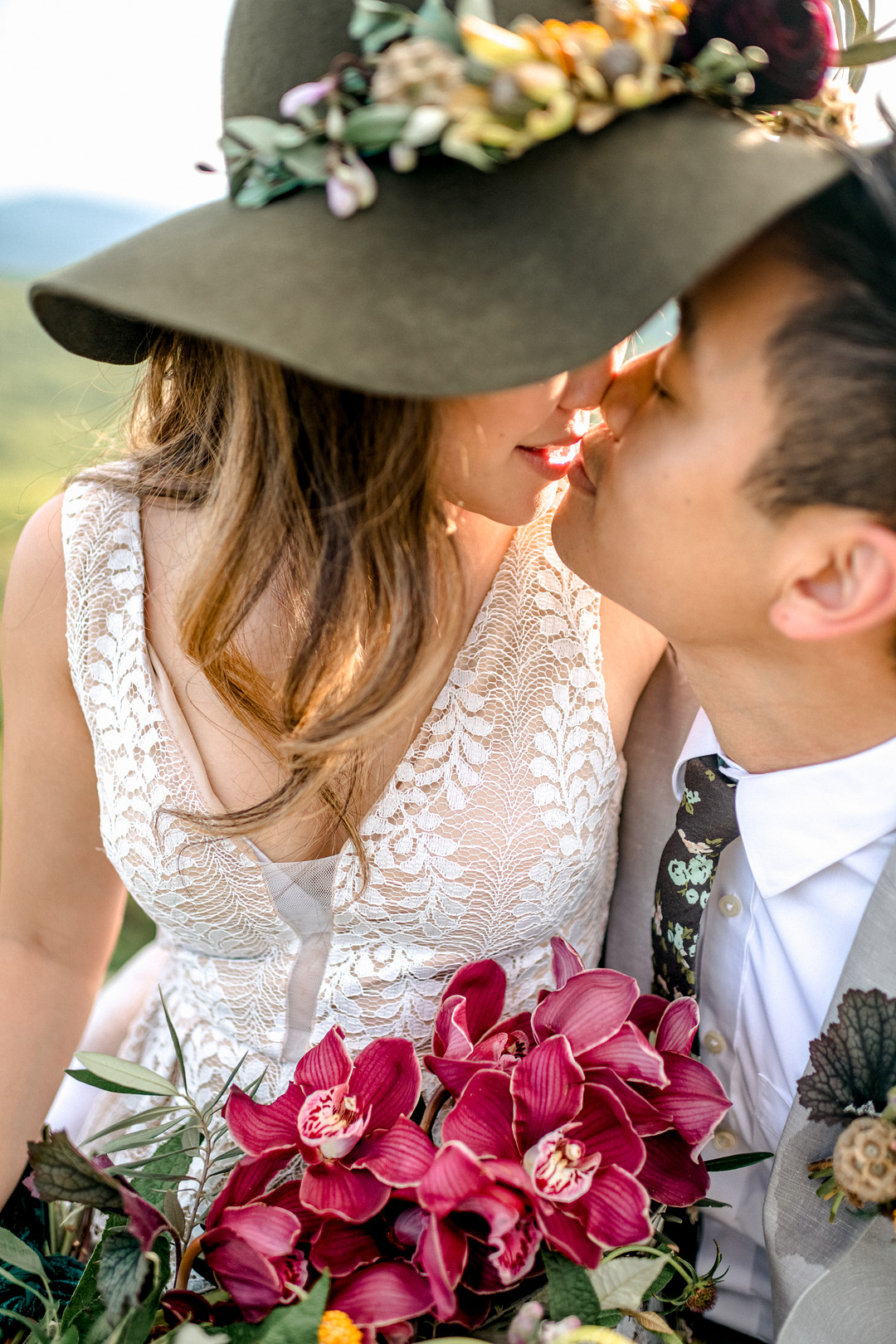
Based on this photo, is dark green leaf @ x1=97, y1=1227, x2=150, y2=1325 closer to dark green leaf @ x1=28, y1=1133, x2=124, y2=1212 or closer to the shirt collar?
dark green leaf @ x1=28, y1=1133, x2=124, y2=1212

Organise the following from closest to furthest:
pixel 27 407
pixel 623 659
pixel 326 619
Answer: pixel 326 619 < pixel 623 659 < pixel 27 407

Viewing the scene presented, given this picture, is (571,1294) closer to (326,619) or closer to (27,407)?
(326,619)

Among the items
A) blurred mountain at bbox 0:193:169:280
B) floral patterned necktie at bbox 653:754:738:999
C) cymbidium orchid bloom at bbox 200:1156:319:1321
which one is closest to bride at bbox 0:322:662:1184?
floral patterned necktie at bbox 653:754:738:999

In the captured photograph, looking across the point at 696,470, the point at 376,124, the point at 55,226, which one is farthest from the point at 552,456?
the point at 55,226

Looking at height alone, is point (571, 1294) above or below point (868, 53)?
below

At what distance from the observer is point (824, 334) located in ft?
2.77

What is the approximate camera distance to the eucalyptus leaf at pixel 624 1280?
707 millimetres

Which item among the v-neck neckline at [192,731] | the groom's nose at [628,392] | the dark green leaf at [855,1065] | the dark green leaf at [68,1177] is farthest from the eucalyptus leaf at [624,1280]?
the groom's nose at [628,392]

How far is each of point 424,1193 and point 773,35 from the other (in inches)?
37.4

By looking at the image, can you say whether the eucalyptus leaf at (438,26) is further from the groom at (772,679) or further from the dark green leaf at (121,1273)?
the dark green leaf at (121,1273)

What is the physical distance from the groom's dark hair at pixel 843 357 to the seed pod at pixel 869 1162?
55 cm

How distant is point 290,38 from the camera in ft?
2.73

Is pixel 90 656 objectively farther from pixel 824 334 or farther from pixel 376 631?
pixel 824 334

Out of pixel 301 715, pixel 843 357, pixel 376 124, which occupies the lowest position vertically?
pixel 301 715
